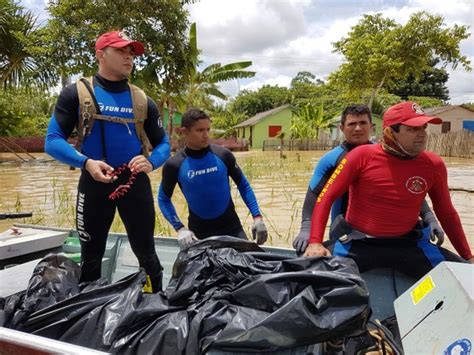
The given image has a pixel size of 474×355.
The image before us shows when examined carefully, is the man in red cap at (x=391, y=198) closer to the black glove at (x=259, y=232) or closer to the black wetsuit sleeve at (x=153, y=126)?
the black glove at (x=259, y=232)

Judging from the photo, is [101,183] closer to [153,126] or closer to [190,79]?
[153,126]

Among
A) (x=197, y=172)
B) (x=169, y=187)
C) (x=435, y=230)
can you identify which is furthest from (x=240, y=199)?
(x=435, y=230)

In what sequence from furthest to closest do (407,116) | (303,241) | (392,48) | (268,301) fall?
(392,48) < (303,241) < (407,116) < (268,301)

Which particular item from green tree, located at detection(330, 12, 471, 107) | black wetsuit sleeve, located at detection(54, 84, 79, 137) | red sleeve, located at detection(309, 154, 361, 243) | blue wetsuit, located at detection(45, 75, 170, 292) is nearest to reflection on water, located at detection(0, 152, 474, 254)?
blue wetsuit, located at detection(45, 75, 170, 292)

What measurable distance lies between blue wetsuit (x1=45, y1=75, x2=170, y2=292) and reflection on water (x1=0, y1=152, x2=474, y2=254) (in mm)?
3217

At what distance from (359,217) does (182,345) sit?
1.31 m

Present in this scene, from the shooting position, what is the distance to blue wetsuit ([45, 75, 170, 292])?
229 cm

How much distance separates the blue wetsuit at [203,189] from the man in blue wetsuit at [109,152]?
0.44m

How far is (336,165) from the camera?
8.66 ft

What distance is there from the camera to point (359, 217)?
2309 mm

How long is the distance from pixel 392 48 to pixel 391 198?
20.8 m

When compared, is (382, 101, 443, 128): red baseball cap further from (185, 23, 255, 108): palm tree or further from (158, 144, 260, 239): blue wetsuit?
(185, 23, 255, 108): palm tree

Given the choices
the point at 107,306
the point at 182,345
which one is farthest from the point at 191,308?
the point at 107,306

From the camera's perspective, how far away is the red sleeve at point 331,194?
2.18 metres
